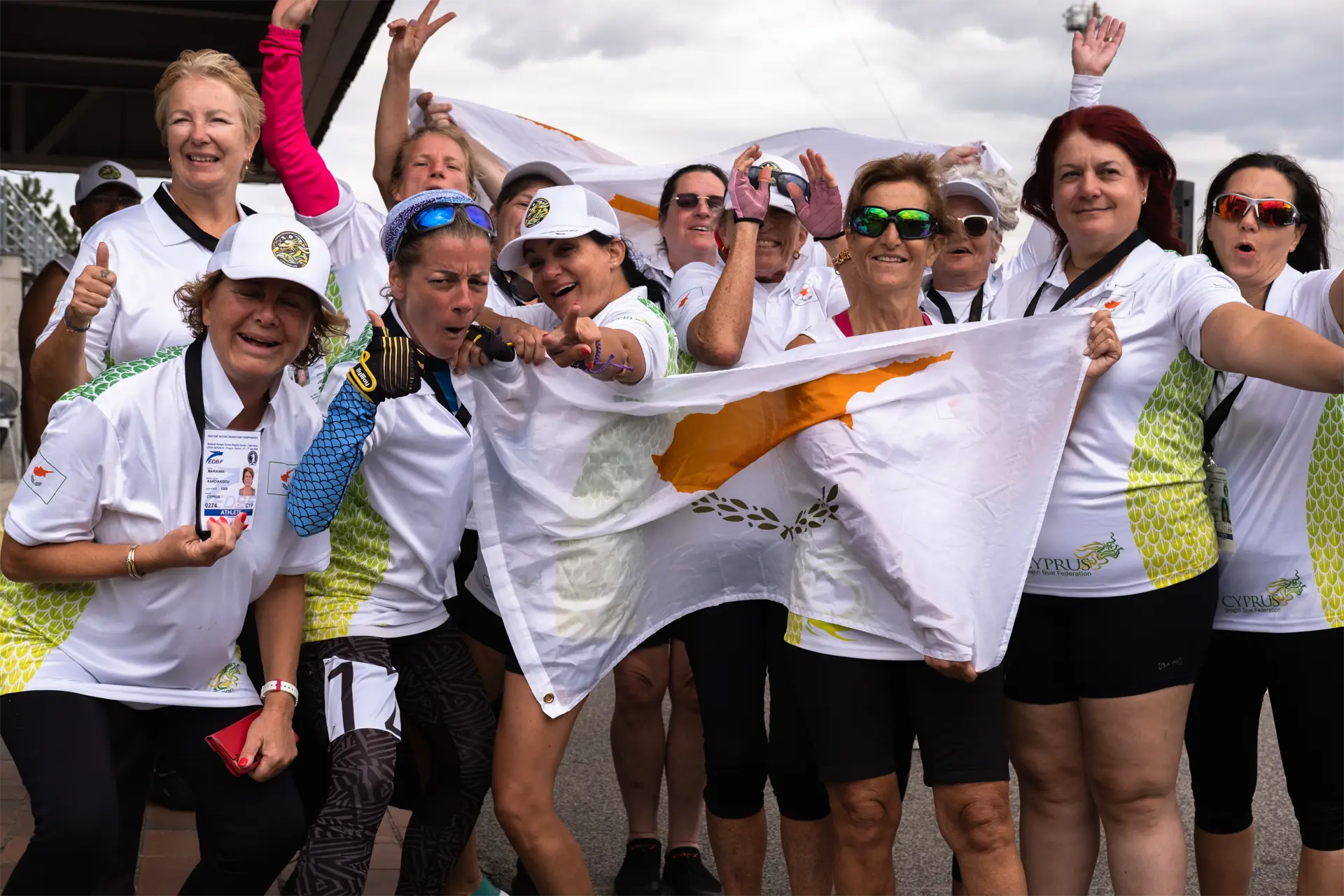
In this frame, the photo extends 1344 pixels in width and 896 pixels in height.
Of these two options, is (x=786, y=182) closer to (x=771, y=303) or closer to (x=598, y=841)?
(x=771, y=303)

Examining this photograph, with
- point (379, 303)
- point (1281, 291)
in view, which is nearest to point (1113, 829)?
point (1281, 291)

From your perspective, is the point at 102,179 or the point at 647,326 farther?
the point at 102,179

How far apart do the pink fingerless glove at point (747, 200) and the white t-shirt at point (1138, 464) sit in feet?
3.26

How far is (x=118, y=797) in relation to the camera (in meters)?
3.17

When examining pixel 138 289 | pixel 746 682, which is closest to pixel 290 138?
pixel 138 289

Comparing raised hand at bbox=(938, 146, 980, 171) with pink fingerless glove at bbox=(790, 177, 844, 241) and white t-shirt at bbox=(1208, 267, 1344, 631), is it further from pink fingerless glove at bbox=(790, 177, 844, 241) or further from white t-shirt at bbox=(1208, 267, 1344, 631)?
white t-shirt at bbox=(1208, 267, 1344, 631)

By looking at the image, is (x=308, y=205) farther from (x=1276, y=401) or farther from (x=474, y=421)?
(x=1276, y=401)

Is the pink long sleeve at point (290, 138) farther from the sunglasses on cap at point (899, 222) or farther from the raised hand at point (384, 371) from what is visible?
the sunglasses on cap at point (899, 222)

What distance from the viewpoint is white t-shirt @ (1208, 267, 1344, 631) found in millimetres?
3494

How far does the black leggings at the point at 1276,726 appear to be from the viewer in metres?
3.46

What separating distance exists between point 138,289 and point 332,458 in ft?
3.01

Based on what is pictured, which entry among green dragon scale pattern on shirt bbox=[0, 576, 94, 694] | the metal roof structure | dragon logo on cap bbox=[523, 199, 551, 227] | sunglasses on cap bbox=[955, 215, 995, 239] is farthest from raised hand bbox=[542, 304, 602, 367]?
the metal roof structure

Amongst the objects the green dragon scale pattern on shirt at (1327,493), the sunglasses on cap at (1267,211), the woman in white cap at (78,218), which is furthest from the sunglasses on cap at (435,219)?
the woman in white cap at (78,218)

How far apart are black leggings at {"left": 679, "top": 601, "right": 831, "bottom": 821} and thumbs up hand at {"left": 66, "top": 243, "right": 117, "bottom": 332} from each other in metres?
1.81
